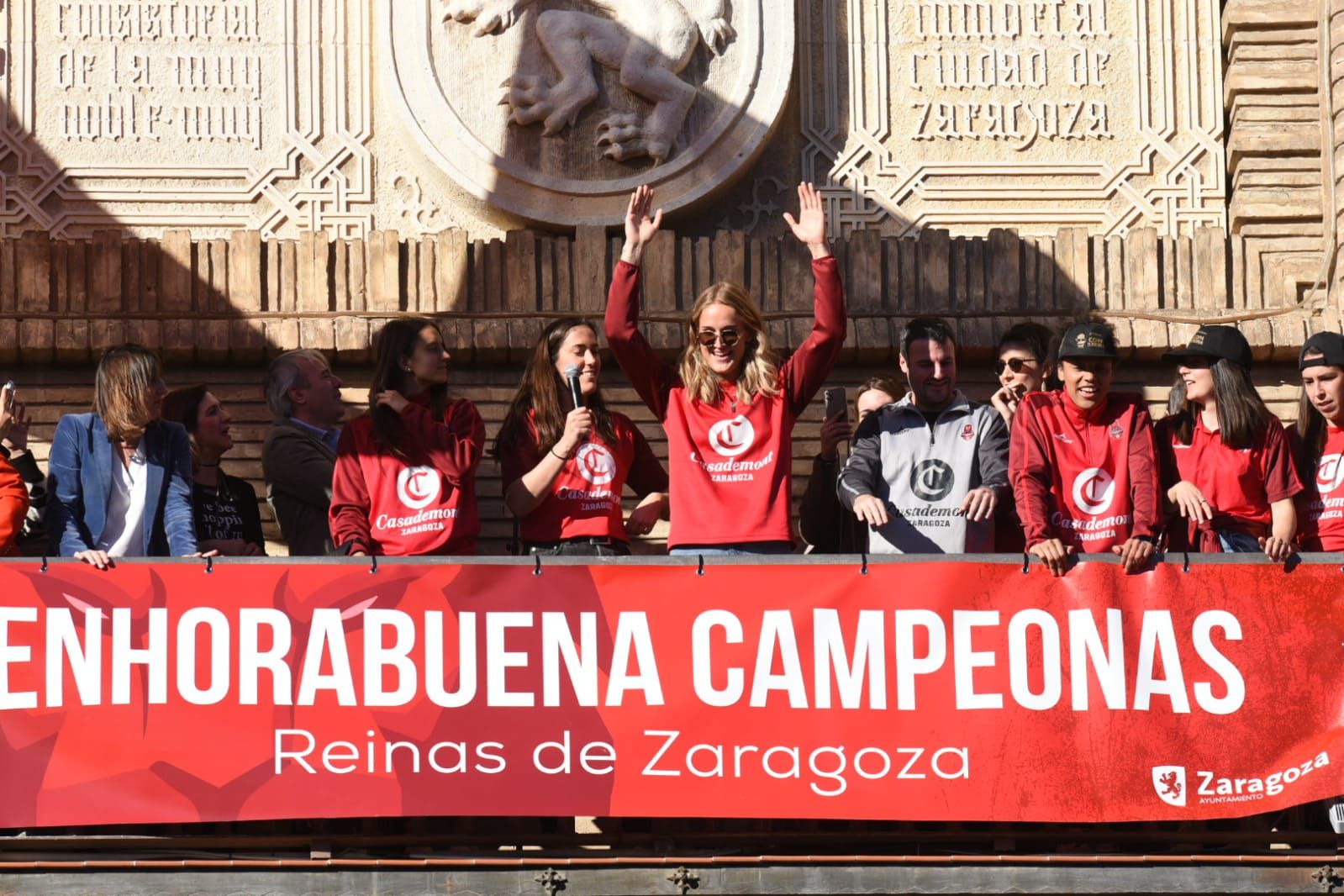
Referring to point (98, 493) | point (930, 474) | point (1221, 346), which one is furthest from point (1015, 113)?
point (98, 493)

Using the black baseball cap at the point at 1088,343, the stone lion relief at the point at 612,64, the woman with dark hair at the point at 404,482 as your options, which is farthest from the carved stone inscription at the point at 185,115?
the black baseball cap at the point at 1088,343

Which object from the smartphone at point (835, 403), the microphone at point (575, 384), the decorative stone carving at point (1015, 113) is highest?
the decorative stone carving at point (1015, 113)

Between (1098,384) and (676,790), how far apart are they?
2.29 metres

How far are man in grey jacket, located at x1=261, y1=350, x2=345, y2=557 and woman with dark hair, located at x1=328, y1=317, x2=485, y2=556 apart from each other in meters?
0.54

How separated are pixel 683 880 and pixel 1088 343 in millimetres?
2638

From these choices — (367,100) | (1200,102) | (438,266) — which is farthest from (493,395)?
(1200,102)

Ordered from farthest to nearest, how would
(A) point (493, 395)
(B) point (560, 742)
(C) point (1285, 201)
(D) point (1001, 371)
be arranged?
(C) point (1285, 201)
(A) point (493, 395)
(D) point (1001, 371)
(B) point (560, 742)

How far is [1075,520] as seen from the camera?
366 inches

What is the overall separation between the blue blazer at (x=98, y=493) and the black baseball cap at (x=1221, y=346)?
4.04 m

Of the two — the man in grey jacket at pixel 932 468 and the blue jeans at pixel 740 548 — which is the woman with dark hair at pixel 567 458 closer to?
the blue jeans at pixel 740 548

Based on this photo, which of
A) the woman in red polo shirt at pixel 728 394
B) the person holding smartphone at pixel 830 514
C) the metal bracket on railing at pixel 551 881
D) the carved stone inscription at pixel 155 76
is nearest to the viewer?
the metal bracket on railing at pixel 551 881

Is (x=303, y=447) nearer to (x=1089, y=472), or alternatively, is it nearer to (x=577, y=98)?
(x=577, y=98)

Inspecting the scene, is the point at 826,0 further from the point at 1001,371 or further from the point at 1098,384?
the point at 1098,384

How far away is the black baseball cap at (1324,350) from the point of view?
9.59m
